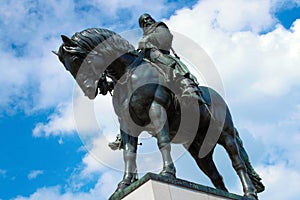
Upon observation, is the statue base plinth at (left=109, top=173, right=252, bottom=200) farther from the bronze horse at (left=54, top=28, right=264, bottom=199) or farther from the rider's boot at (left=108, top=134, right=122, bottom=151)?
the rider's boot at (left=108, top=134, right=122, bottom=151)

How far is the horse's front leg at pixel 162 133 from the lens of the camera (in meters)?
8.05

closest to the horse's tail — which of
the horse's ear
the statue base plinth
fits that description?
the statue base plinth

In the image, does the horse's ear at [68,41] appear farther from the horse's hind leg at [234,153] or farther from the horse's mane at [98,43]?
the horse's hind leg at [234,153]

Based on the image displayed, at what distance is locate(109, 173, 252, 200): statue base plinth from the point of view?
750cm

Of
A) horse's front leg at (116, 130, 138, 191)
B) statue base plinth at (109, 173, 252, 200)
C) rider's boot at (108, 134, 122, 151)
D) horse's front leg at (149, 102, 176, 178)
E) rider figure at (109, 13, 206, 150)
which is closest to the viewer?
statue base plinth at (109, 173, 252, 200)

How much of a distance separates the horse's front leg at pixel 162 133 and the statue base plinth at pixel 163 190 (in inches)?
9.8

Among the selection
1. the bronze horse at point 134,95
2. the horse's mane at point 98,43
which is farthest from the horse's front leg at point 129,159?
the horse's mane at point 98,43

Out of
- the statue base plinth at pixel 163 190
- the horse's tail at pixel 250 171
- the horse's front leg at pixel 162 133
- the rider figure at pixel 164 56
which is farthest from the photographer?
the horse's tail at pixel 250 171

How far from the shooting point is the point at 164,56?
9055 millimetres

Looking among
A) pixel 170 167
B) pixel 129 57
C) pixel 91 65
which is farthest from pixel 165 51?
pixel 170 167

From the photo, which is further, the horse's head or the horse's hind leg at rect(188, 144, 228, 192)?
the horse's hind leg at rect(188, 144, 228, 192)

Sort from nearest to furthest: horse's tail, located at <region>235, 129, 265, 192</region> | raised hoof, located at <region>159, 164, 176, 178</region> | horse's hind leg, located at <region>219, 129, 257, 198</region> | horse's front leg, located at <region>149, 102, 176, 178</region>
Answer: raised hoof, located at <region>159, 164, 176, 178</region>, horse's front leg, located at <region>149, 102, 176, 178</region>, horse's hind leg, located at <region>219, 129, 257, 198</region>, horse's tail, located at <region>235, 129, 265, 192</region>

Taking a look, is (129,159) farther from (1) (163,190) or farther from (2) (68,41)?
(2) (68,41)

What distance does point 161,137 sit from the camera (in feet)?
26.8
